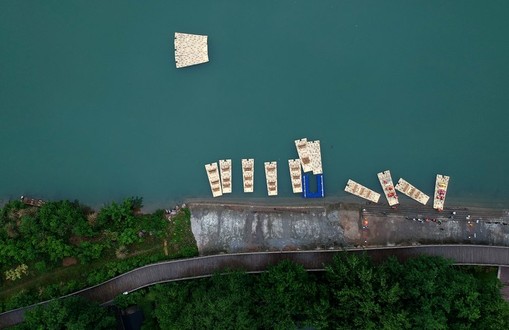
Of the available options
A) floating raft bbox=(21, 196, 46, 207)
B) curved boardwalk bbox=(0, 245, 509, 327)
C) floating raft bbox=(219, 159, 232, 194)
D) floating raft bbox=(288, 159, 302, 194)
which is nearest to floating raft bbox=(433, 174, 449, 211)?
curved boardwalk bbox=(0, 245, 509, 327)

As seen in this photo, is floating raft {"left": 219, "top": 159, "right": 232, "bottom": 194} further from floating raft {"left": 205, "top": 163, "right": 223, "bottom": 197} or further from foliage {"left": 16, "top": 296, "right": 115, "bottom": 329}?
foliage {"left": 16, "top": 296, "right": 115, "bottom": 329}

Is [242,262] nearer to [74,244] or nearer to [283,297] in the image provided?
[283,297]

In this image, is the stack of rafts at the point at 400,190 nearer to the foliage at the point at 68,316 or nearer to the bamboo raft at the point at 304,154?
the bamboo raft at the point at 304,154

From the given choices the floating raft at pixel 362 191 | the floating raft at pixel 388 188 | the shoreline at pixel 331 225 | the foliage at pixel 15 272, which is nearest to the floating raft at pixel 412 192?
the floating raft at pixel 388 188

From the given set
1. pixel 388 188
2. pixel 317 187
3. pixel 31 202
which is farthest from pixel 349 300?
pixel 31 202

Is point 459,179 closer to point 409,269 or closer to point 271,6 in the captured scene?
point 409,269

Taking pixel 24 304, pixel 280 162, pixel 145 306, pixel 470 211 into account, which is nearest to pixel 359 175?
pixel 280 162
